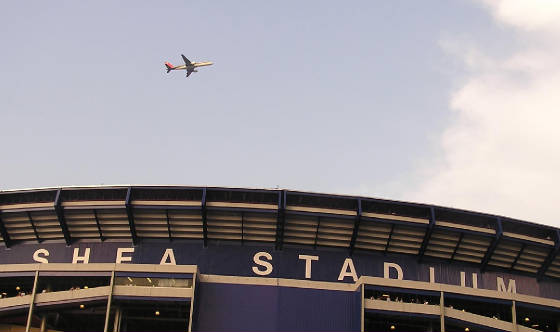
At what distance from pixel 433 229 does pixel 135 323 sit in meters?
31.4

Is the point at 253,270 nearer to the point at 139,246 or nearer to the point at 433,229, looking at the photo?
the point at 139,246

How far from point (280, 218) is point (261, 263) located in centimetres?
522

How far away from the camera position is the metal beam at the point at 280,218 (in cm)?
8062

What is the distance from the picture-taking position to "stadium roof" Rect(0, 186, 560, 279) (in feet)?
268

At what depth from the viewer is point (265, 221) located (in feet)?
269

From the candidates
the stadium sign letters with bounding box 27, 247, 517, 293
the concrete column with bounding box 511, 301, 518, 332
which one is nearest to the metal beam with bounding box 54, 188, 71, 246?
the stadium sign letters with bounding box 27, 247, 517, 293

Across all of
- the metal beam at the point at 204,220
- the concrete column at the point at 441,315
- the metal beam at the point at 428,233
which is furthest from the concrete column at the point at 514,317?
the metal beam at the point at 204,220

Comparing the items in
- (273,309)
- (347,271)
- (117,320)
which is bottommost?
(117,320)

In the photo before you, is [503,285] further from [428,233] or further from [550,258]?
[428,233]

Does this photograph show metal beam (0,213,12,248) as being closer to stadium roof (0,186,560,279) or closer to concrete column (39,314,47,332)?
stadium roof (0,186,560,279)

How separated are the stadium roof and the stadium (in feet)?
0.41

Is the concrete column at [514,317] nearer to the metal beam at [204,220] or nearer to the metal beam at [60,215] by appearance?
the metal beam at [204,220]

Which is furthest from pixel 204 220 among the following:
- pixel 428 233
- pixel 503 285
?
pixel 503 285

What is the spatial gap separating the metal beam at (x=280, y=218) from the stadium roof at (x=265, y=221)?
12cm
